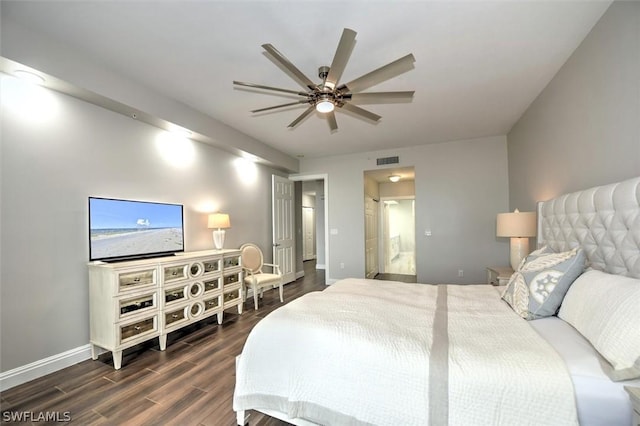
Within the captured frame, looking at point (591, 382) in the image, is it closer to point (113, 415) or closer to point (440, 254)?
point (113, 415)

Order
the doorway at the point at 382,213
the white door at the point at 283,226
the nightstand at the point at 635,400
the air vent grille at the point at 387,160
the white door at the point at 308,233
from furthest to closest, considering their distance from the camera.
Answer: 1. the white door at the point at 308,233
2. the doorway at the point at 382,213
3. the white door at the point at 283,226
4. the air vent grille at the point at 387,160
5. the nightstand at the point at 635,400

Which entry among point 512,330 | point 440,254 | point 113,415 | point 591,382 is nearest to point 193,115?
point 113,415

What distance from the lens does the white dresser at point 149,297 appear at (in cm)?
245

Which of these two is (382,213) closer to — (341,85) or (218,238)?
(218,238)

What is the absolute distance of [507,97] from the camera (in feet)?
10.5

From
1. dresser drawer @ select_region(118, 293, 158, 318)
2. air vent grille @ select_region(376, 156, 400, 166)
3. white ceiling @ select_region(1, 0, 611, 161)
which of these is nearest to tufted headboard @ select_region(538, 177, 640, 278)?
white ceiling @ select_region(1, 0, 611, 161)

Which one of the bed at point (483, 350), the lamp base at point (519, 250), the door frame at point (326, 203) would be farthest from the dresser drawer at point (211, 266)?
the lamp base at point (519, 250)

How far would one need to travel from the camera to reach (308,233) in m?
9.66

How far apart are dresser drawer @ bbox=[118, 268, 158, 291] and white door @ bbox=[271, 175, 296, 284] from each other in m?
2.79

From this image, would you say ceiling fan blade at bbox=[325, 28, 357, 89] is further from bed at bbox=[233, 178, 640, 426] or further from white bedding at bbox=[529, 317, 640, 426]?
white bedding at bbox=[529, 317, 640, 426]

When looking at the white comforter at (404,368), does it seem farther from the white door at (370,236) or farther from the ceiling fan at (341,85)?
the white door at (370,236)

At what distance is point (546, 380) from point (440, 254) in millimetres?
4039

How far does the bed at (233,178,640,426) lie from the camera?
1136 mm

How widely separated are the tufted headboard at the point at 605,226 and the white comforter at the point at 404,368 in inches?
26.7
